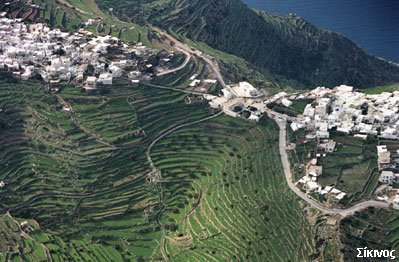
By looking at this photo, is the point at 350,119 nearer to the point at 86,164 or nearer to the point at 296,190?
the point at 296,190

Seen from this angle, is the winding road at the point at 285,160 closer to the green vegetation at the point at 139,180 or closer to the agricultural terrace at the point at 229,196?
the agricultural terrace at the point at 229,196

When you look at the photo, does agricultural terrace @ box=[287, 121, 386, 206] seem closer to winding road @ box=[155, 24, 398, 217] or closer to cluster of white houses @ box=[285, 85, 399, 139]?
winding road @ box=[155, 24, 398, 217]

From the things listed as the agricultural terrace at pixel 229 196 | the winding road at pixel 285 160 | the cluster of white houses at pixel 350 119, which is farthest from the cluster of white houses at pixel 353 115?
the agricultural terrace at pixel 229 196

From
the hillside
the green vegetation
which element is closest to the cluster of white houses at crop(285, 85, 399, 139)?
the green vegetation

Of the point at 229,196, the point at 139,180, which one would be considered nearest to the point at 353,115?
the point at 229,196

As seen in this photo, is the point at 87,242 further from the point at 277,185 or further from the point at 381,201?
the point at 381,201

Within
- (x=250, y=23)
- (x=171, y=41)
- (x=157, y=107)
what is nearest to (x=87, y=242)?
(x=157, y=107)
